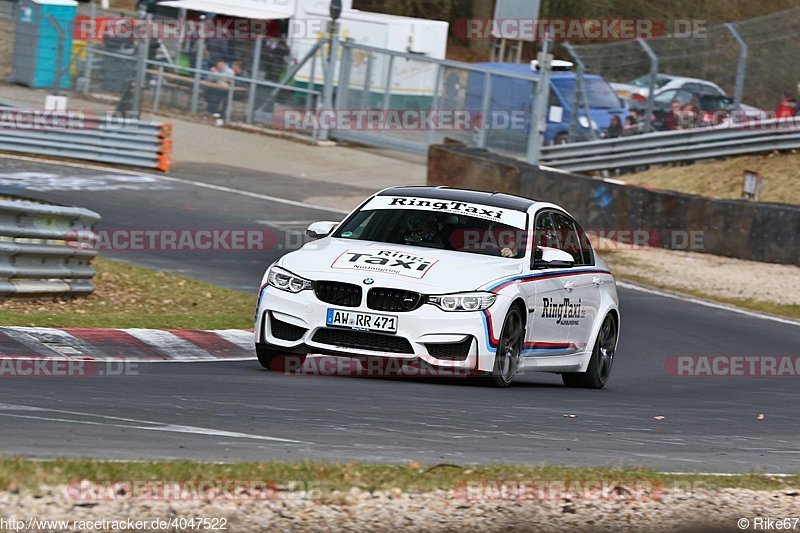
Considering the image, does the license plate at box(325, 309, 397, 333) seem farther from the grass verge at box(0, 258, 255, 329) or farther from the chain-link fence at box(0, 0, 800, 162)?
the chain-link fence at box(0, 0, 800, 162)

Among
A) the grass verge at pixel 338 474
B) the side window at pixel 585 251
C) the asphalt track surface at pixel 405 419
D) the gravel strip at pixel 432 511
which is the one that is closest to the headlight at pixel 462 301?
the asphalt track surface at pixel 405 419

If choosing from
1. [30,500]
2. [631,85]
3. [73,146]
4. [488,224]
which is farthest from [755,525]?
[631,85]

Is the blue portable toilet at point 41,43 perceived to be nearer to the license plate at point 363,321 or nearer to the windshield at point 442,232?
the windshield at point 442,232

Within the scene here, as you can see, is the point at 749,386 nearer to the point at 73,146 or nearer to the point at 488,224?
the point at 488,224

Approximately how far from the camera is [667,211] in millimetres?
21594

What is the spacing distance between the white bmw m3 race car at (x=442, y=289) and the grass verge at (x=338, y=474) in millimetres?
3247

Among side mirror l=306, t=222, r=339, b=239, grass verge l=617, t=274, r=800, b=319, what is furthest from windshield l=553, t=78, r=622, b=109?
side mirror l=306, t=222, r=339, b=239

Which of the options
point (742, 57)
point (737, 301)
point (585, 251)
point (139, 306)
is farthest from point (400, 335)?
point (742, 57)

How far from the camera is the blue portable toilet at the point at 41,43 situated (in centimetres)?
3067

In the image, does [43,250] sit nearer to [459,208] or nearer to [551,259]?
[459,208]

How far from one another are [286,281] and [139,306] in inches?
167

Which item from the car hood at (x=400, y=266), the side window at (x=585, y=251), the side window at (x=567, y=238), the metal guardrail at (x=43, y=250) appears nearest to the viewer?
the car hood at (x=400, y=266)

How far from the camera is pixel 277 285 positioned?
9.88 meters

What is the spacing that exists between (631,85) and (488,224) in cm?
2059
